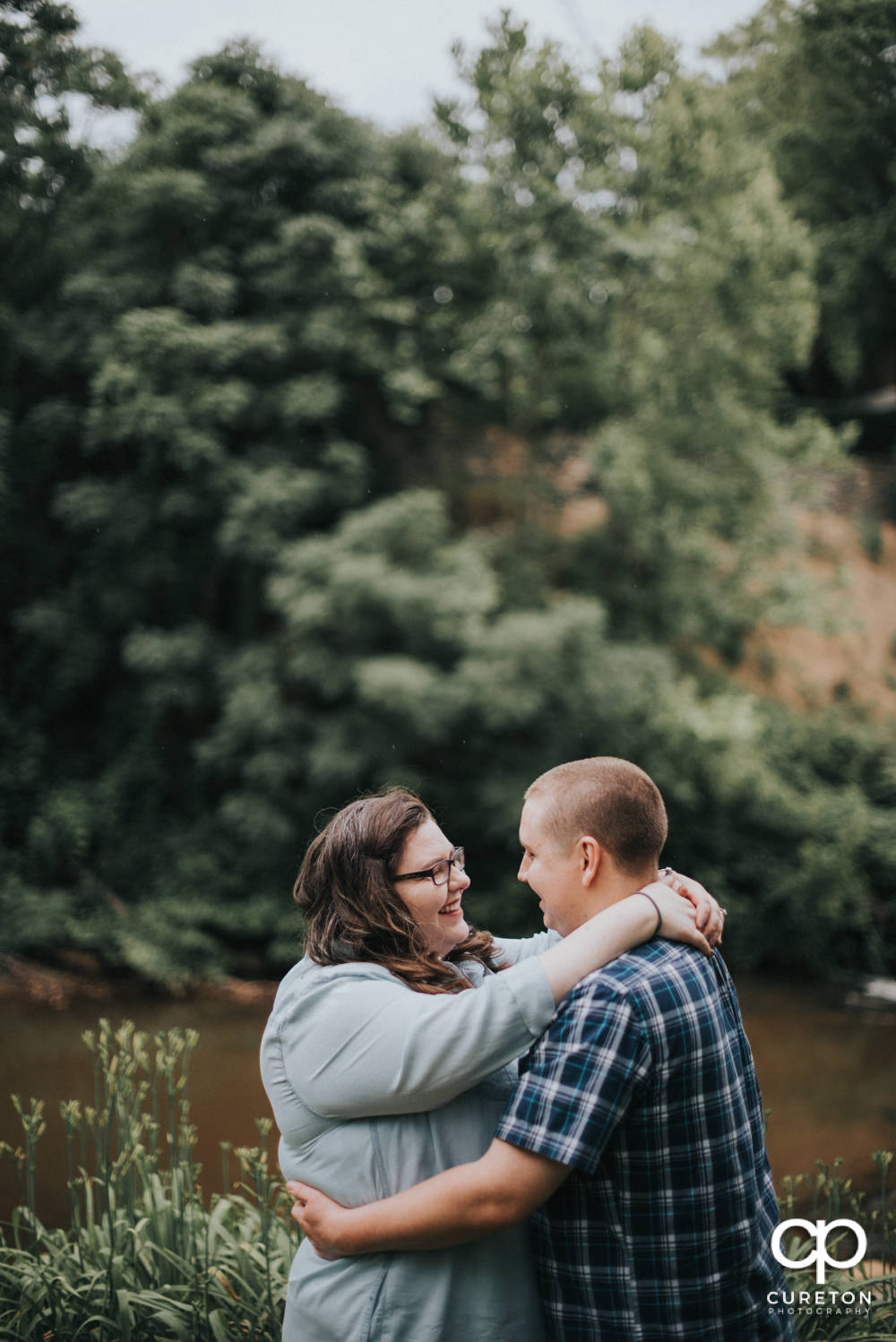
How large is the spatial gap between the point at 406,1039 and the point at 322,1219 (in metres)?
0.30

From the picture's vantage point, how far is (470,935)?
1.71 m

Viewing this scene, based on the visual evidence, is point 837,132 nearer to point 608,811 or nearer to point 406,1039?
point 608,811

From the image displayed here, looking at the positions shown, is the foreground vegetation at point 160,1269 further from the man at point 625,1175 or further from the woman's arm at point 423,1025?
the woman's arm at point 423,1025

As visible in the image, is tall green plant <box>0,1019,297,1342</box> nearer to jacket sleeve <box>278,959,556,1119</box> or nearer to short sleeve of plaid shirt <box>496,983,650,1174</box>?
jacket sleeve <box>278,959,556,1119</box>

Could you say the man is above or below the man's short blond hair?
below

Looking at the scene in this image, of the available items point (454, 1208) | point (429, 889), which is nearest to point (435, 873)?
point (429, 889)

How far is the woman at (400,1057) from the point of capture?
1287mm

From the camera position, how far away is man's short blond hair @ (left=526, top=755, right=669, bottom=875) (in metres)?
1.44

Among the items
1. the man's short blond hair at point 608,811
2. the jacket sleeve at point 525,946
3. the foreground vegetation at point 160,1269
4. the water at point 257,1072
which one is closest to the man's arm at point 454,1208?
the man's short blond hair at point 608,811

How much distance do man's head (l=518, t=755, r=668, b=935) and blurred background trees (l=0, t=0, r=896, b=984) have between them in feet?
22.6

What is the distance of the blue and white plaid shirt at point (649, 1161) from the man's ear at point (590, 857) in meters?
0.13

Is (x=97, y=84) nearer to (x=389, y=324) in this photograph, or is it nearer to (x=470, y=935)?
(x=389, y=324)

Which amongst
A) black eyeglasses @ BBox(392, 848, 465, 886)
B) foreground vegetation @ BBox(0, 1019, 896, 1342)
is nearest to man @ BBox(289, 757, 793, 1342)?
black eyeglasses @ BBox(392, 848, 465, 886)

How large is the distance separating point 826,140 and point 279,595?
210 inches
